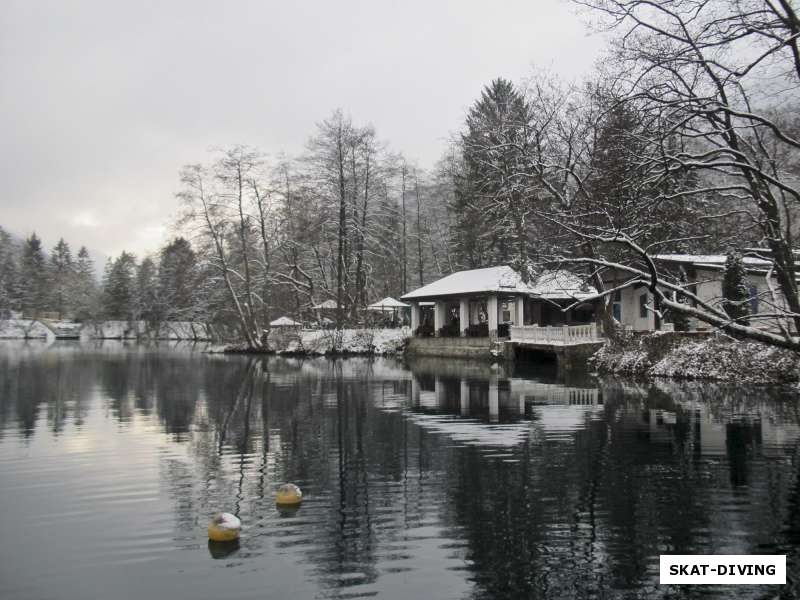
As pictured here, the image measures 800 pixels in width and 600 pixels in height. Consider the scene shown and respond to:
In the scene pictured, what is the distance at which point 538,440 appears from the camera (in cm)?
1230

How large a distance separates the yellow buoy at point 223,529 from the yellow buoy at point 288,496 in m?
1.16

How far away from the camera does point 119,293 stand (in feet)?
321

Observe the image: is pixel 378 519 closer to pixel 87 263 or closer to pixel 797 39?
pixel 797 39

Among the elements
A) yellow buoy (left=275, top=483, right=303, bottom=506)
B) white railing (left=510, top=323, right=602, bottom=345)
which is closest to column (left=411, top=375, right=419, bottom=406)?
white railing (left=510, top=323, right=602, bottom=345)

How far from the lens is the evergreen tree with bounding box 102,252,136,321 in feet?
320

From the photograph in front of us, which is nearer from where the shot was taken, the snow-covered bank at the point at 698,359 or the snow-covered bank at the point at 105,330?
the snow-covered bank at the point at 698,359

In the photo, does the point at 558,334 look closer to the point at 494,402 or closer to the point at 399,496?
the point at 494,402

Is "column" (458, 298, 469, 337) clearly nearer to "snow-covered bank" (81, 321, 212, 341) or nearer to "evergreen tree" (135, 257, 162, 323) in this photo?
"snow-covered bank" (81, 321, 212, 341)

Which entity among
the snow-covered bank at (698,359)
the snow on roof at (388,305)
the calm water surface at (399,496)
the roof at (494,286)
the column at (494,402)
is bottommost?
the calm water surface at (399,496)

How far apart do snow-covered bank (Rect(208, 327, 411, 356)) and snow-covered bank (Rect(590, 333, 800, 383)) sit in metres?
19.1

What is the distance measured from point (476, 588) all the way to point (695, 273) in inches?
1089

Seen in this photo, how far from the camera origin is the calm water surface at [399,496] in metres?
5.91

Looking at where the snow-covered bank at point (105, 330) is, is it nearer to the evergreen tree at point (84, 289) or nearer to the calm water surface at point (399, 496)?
the evergreen tree at point (84, 289)

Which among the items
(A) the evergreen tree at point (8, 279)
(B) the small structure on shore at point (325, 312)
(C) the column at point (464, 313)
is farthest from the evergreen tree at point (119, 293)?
(C) the column at point (464, 313)
